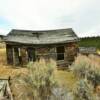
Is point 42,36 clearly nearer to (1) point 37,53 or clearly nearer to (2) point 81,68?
(1) point 37,53

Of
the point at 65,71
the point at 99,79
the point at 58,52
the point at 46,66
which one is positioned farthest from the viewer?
the point at 58,52

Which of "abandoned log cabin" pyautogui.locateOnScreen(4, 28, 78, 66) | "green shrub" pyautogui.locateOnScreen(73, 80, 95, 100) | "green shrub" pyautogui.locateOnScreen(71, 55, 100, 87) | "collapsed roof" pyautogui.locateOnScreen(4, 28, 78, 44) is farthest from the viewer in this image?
"collapsed roof" pyautogui.locateOnScreen(4, 28, 78, 44)

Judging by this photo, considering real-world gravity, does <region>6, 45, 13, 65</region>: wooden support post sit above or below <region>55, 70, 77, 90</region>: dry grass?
above

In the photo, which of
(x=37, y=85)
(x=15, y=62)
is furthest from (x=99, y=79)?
(x=15, y=62)

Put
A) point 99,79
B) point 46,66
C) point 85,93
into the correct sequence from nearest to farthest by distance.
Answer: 1. point 85,93
2. point 46,66
3. point 99,79

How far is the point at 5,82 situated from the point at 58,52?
11.6 metres

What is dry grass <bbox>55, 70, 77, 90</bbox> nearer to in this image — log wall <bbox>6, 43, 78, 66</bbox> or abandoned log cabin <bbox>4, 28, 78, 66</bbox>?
log wall <bbox>6, 43, 78, 66</bbox>

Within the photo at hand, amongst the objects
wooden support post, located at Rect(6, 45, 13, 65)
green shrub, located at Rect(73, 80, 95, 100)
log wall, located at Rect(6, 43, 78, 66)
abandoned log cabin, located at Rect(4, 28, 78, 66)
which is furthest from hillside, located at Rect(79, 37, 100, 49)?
green shrub, located at Rect(73, 80, 95, 100)

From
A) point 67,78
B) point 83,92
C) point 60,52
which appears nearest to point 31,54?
point 60,52

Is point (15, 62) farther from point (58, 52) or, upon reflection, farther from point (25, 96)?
point (25, 96)

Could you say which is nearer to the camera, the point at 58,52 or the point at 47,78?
the point at 47,78

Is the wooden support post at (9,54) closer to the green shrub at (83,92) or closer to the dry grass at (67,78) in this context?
the dry grass at (67,78)

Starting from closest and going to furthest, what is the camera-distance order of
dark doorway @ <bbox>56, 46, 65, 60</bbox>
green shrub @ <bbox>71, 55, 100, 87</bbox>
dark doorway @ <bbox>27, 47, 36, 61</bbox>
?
green shrub @ <bbox>71, 55, 100, 87</bbox> → dark doorway @ <bbox>27, 47, 36, 61</bbox> → dark doorway @ <bbox>56, 46, 65, 60</bbox>

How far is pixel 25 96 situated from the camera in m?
20.8
